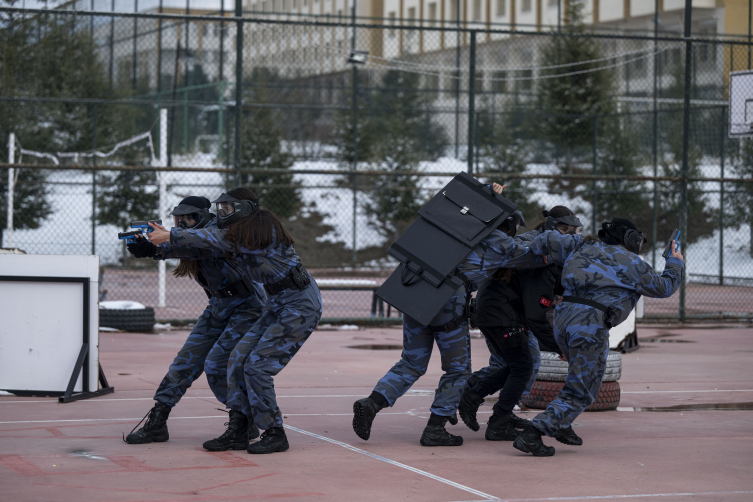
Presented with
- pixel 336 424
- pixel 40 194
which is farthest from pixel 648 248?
pixel 336 424

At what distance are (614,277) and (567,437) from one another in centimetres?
113

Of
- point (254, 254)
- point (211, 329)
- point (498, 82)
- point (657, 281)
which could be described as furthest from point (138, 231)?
point (498, 82)

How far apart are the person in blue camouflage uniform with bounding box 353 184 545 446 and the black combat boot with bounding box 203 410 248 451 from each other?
753 mm

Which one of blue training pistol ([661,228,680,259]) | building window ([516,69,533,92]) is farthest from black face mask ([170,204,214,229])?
building window ([516,69,533,92])

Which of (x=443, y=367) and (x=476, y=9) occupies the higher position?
(x=476, y=9)

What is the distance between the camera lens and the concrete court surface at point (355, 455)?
5402 millimetres

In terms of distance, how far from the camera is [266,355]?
6.26 meters

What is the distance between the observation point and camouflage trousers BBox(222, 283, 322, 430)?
6.25 metres

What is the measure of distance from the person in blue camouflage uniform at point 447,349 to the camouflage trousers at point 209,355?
0.95m

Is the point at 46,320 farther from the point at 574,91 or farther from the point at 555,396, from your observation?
the point at 574,91

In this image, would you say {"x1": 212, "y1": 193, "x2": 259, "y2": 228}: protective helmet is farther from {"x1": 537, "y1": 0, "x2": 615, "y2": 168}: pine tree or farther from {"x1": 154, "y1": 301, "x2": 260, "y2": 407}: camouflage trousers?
{"x1": 537, "y1": 0, "x2": 615, "y2": 168}: pine tree

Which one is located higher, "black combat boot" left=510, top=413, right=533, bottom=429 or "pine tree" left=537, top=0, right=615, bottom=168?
"pine tree" left=537, top=0, right=615, bottom=168

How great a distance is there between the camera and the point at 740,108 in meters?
14.4

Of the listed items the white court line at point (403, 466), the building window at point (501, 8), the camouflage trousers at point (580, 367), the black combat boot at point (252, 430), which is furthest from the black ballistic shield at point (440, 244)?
the building window at point (501, 8)
